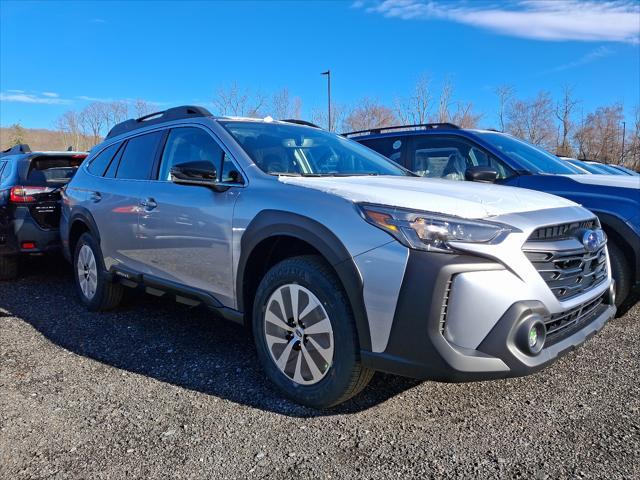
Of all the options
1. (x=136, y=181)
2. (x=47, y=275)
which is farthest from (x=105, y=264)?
(x=47, y=275)

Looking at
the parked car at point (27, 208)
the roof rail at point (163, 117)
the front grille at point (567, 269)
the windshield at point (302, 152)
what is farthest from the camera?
the parked car at point (27, 208)

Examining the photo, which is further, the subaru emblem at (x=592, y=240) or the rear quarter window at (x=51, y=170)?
the rear quarter window at (x=51, y=170)

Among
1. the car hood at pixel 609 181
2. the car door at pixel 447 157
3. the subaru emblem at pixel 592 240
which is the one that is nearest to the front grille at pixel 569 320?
the subaru emblem at pixel 592 240

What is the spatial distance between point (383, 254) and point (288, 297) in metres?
0.71

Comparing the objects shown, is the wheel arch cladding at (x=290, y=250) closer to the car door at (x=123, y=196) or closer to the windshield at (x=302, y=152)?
the windshield at (x=302, y=152)

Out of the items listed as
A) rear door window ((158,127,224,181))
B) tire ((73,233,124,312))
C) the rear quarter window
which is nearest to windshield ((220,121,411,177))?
rear door window ((158,127,224,181))

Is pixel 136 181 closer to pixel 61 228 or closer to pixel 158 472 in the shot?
pixel 61 228

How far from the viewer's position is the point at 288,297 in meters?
2.85

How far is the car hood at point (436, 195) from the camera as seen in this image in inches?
98.0

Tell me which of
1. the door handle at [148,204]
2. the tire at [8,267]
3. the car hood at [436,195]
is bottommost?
the tire at [8,267]

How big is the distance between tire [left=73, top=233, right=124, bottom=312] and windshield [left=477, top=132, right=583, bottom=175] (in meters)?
4.04

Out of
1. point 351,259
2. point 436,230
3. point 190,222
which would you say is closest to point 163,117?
point 190,222

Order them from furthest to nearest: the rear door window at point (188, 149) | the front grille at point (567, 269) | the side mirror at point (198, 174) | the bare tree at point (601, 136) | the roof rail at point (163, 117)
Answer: the bare tree at point (601, 136), the roof rail at point (163, 117), the rear door window at point (188, 149), the side mirror at point (198, 174), the front grille at point (567, 269)

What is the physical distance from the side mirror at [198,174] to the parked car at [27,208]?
133 inches
